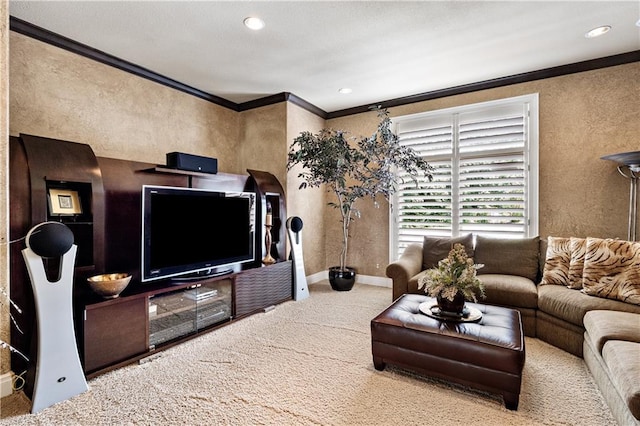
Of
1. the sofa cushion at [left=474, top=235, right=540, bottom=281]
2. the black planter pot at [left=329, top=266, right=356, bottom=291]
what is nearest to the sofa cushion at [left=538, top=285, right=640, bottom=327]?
the sofa cushion at [left=474, top=235, right=540, bottom=281]

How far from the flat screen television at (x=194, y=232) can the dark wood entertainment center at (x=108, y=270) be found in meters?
0.17

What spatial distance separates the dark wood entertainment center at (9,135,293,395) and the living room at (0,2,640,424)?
0.17 meters

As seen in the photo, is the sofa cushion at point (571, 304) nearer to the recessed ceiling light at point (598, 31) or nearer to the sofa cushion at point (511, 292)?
the sofa cushion at point (511, 292)

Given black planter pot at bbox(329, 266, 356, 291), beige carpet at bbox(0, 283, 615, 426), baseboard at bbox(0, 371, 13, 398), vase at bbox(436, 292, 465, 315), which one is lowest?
beige carpet at bbox(0, 283, 615, 426)

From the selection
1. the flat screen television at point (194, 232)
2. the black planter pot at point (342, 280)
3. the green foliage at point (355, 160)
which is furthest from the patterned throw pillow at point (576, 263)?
the flat screen television at point (194, 232)

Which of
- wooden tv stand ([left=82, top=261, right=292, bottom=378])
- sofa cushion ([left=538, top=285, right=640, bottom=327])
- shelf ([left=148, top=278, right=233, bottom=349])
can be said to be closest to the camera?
wooden tv stand ([left=82, top=261, right=292, bottom=378])

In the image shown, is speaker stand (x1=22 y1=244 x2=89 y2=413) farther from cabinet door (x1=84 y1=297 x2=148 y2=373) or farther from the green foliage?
the green foliage

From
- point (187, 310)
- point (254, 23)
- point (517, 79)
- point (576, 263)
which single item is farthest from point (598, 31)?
point (187, 310)

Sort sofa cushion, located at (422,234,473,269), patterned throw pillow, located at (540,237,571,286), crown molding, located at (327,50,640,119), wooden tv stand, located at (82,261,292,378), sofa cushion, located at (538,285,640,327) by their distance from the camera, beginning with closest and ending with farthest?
1. wooden tv stand, located at (82,261,292,378)
2. sofa cushion, located at (538,285,640,327)
3. patterned throw pillow, located at (540,237,571,286)
4. crown molding, located at (327,50,640,119)
5. sofa cushion, located at (422,234,473,269)

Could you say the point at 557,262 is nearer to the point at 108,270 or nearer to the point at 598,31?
the point at 598,31

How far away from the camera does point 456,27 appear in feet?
8.87

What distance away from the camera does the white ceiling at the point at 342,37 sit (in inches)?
96.0

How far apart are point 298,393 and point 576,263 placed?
8.99 ft

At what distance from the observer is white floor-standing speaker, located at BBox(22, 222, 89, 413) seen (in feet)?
6.30
